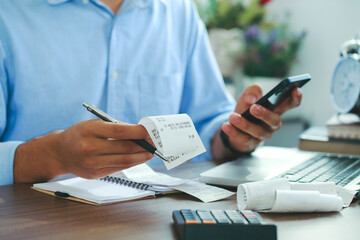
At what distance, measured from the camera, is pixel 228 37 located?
2703 mm

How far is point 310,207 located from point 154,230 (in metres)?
0.26

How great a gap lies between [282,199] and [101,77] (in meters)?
0.75

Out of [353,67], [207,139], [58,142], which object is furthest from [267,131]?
[58,142]

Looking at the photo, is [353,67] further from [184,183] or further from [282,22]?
[282,22]

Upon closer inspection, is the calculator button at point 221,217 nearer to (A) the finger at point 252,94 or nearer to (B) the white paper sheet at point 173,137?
(B) the white paper sheet at point 173,137

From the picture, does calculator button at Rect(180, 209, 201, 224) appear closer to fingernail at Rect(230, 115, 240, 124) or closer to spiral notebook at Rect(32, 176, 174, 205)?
spiral notebook at Rect(32, 176, 174, 205)

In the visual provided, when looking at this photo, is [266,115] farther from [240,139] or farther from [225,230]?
[225,230]

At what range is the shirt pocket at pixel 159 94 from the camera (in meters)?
1.34

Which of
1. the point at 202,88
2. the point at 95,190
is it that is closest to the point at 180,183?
the point at 95,190

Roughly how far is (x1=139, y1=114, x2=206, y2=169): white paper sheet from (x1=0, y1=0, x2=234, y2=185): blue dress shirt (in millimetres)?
381

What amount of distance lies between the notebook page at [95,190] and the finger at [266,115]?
0.35 meters

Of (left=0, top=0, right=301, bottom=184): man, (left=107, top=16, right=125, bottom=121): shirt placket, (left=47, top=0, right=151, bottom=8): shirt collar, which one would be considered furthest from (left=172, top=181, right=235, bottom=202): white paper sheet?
(left=47, top=0, right=151, bottom=8): shirt collar

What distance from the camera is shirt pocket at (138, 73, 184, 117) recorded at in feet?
4.40

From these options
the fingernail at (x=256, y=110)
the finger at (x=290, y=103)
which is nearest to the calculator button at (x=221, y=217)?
the fingernail at (x=256, y=110)
